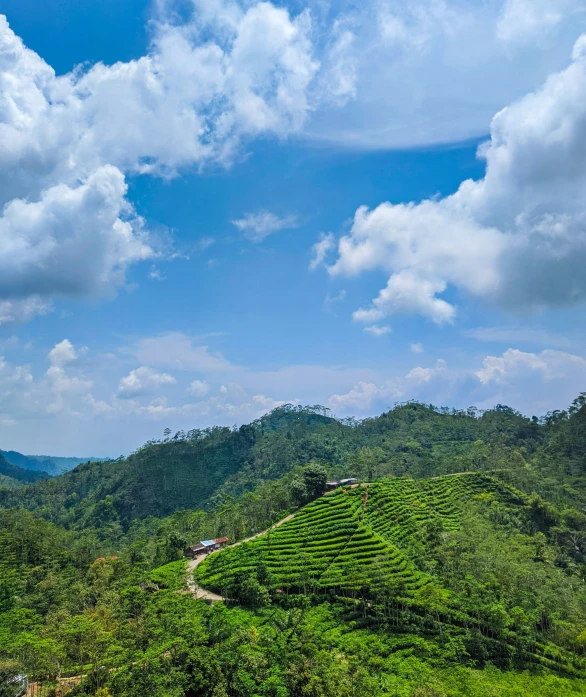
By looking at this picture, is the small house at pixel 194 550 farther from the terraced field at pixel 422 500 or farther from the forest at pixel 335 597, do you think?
the terraced field at pixel 422 500

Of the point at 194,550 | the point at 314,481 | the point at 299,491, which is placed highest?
the point at 314,481

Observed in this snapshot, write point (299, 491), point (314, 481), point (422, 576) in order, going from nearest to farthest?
point (422, 576) → point (299, 491) → point (314, 481)

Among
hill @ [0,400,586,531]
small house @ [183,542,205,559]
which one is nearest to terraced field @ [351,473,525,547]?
hill @ [0,400,586,531]

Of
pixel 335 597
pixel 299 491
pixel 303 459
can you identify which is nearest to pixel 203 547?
pixel 299 491

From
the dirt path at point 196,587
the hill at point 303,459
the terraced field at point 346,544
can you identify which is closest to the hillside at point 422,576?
the terraced field at point 346,544

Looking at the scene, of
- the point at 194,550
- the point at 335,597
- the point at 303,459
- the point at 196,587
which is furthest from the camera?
the point at 303,459

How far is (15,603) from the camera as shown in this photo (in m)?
41.0

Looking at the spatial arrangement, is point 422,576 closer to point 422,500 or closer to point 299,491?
point 422,500

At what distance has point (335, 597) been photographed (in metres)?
39.4

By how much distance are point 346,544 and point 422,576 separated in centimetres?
833

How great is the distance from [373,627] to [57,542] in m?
53.5

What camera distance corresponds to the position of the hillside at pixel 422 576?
115 feet

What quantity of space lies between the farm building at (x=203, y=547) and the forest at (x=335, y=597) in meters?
1.77

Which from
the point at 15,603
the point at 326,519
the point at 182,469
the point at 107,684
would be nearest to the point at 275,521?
the point at 326,519
